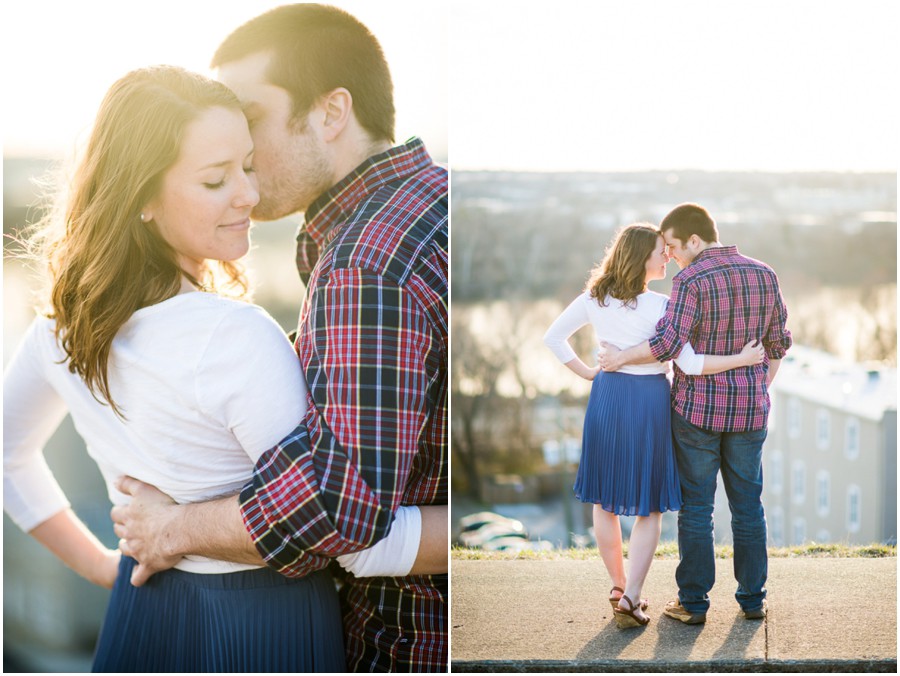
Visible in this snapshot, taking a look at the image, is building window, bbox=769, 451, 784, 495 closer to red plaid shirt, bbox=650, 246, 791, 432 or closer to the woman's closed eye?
red plaid shirt, bbox=650, 246, 791, 432

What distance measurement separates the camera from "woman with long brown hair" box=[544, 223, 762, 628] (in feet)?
9.70

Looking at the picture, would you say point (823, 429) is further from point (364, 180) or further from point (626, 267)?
point (364, 180)

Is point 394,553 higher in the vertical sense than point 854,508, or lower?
higher

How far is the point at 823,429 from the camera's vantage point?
3.05 meters

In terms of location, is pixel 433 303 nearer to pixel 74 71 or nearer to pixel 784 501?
pixel 784 501

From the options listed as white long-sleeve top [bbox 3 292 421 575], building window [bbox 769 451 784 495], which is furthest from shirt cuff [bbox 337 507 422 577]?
building window [bbox 769 451 784 495]

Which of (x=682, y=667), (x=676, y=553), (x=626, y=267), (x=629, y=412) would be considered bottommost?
(x=682, y=667)

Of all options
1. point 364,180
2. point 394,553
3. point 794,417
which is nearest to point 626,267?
point 794,417

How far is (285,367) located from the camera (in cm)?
216

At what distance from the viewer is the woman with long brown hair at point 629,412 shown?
9.70 ft

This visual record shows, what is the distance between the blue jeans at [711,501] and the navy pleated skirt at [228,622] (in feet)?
3.83

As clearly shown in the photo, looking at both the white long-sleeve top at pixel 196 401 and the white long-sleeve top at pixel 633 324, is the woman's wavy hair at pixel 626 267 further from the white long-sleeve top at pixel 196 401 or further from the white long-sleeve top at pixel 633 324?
the white long-sleeve top at pixel 196 401

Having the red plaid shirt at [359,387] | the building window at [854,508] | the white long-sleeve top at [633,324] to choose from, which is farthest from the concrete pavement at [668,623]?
the red plaid shirt at [359,387]

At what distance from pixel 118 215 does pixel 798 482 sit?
220cm
